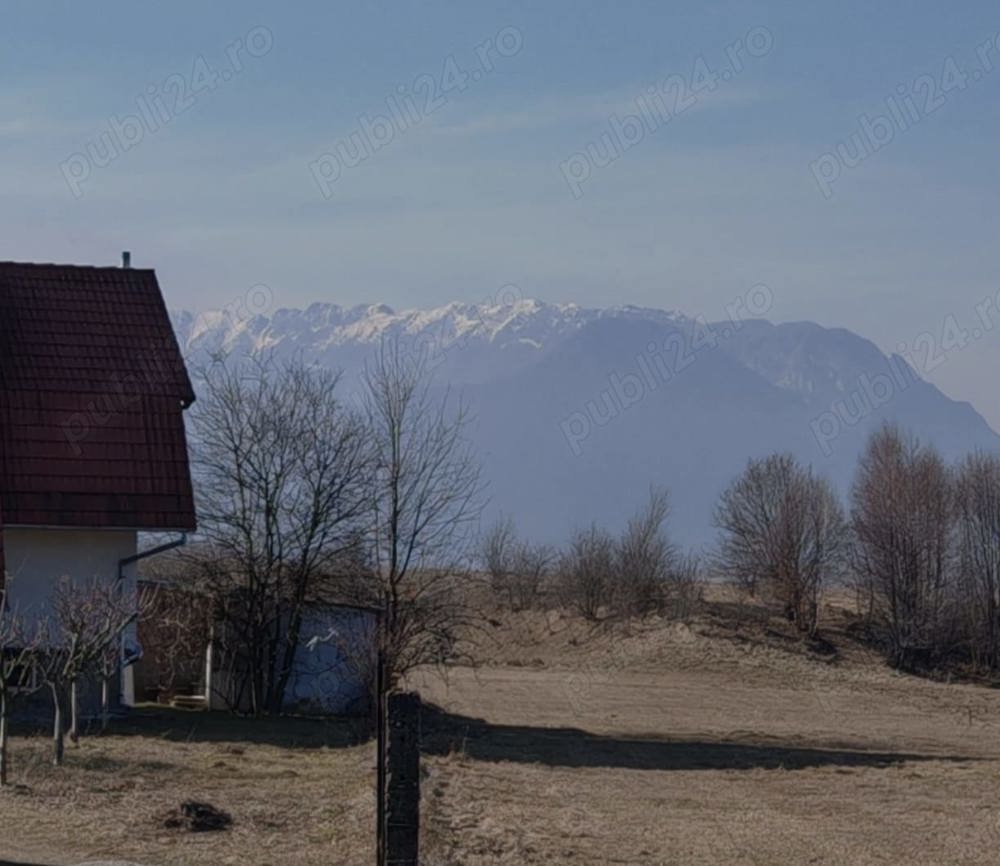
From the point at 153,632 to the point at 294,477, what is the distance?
405 centimetres

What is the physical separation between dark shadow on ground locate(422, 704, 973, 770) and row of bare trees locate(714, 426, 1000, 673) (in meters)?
27.8

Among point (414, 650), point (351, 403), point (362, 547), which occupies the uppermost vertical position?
point (351, 403)

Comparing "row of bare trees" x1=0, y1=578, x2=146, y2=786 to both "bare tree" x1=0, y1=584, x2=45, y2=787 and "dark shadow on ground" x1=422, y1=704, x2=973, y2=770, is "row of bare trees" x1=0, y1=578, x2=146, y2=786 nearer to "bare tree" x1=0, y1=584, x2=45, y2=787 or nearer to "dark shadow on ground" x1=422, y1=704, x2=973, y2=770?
"bare tree" x1=0, y1=584, x2=45, y2=787

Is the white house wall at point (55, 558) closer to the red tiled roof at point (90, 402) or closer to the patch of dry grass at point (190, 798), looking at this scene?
the red tiled roof at point (90, 402)

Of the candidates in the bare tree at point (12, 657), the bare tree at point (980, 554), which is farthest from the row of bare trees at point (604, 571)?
the bare tree at point (12, 657)

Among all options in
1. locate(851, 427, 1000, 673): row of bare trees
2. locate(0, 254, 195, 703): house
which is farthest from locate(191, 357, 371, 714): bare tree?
locate(851, 427, 1000, 673): row of bare trees

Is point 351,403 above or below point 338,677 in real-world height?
above

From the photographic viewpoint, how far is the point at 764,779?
75.7 feet

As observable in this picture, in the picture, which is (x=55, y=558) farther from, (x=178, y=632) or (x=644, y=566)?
(x=644, y=566)

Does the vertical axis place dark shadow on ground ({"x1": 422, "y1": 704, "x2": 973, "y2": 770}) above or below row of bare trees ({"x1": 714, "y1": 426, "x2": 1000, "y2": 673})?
below

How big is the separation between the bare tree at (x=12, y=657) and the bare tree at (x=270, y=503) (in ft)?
18.4

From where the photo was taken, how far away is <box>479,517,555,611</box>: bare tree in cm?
6038

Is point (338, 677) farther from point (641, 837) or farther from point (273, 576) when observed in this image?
point (641, 837)

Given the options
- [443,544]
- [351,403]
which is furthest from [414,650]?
[351,403]
